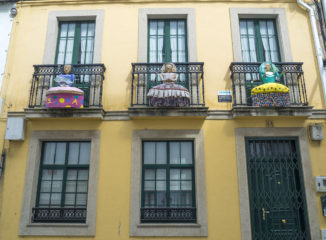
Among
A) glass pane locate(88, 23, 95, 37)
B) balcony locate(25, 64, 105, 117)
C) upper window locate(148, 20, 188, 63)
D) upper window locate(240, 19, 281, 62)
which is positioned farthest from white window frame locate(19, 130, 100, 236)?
upper window locate(240, 19, 281, 62)

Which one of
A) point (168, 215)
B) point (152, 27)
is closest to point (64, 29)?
point (152, 27)

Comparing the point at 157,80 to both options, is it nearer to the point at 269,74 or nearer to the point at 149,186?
the point at 149,186

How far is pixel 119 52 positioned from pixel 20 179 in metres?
4.05

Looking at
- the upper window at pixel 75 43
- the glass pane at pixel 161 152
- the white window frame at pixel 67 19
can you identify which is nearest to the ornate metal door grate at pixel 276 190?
the glass pane at pixel 161 152

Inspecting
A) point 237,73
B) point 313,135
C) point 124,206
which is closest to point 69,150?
point 124,206

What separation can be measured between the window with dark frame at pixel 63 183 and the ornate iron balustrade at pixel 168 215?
4.72 feet

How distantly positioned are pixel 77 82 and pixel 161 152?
2.94 meters

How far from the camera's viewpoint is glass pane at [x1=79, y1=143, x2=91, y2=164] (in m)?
6.72

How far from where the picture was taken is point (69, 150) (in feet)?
22.4

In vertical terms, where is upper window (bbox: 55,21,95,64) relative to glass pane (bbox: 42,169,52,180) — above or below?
above

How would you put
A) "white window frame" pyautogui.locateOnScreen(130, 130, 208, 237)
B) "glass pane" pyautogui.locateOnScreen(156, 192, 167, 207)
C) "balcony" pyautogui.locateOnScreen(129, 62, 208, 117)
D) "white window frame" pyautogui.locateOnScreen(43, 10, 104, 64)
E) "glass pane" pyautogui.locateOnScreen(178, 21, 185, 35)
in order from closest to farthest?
1. "white window frame" pyautogui.locateOnScreen(130, 130, 208, 237)
2. "glass pane" pyautogui.locateOnScreen(156, 192, 167, 207)
3. "balcony" pyautogui.locateOnScreen(129, 62, 208, 117)
4. "white window frame" pyautogui.locateOnScreen(43, 10, 104, 64)
5. "glass pane" pyautogui.locateOnScreen(178, 21, 185, 35)

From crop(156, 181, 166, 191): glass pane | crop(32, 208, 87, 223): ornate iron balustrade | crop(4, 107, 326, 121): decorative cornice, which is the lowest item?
crop(32, 208, 87, 223): ornate iron balustrade

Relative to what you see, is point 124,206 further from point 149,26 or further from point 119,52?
point 149,26

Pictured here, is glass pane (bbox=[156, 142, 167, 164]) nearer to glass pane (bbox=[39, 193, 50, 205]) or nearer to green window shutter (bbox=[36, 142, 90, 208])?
green window shutter (bbox=[36, 142, 90, 208])
